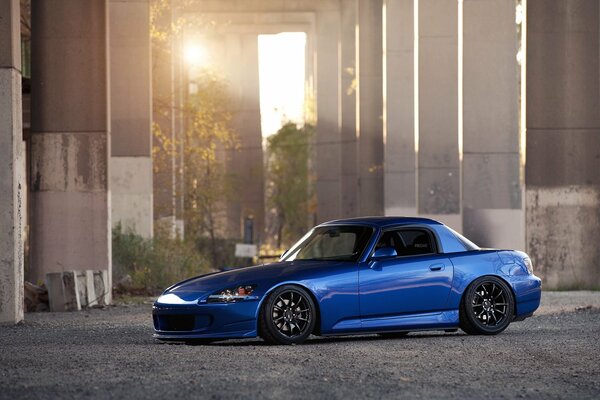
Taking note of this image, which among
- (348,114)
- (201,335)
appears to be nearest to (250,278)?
(201,335)

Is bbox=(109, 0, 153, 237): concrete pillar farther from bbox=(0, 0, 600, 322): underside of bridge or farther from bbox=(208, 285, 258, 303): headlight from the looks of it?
bbox=(208, 285, 258, 303): headlight

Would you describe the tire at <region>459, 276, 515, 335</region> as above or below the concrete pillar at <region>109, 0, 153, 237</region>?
below

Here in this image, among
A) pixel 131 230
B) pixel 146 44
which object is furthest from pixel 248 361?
pixel 146 44

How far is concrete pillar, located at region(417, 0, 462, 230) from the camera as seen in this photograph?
36.7 meters

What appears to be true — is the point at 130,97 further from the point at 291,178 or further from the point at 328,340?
the point at 291,178

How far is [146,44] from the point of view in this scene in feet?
115

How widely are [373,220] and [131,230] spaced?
1826 cm

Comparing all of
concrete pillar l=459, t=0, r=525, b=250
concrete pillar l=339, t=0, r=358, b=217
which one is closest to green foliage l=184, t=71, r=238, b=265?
concrete pillar l=339, t=0, r=358, b=217

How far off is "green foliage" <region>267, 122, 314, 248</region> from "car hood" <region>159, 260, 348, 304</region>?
2850 inches

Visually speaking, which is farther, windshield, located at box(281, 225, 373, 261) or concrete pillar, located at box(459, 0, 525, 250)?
concrete pillar, located at box(459, 0, 525, 250)

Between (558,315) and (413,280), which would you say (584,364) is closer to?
(413,280)

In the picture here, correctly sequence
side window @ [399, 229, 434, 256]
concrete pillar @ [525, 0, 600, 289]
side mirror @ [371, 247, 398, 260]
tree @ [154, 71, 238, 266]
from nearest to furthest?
1. side mirror @ [371, 247, 398, 260]
2. side window @ [399, 229, 434, 256]
3. concrete pillar @ [525, 0, 600, 289]
4. tree @ [154, 71, 238, 266]

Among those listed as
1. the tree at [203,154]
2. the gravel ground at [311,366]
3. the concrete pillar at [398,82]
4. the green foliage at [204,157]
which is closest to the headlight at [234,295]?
the gravel ground at [311,366]

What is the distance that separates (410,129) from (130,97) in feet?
53.0
